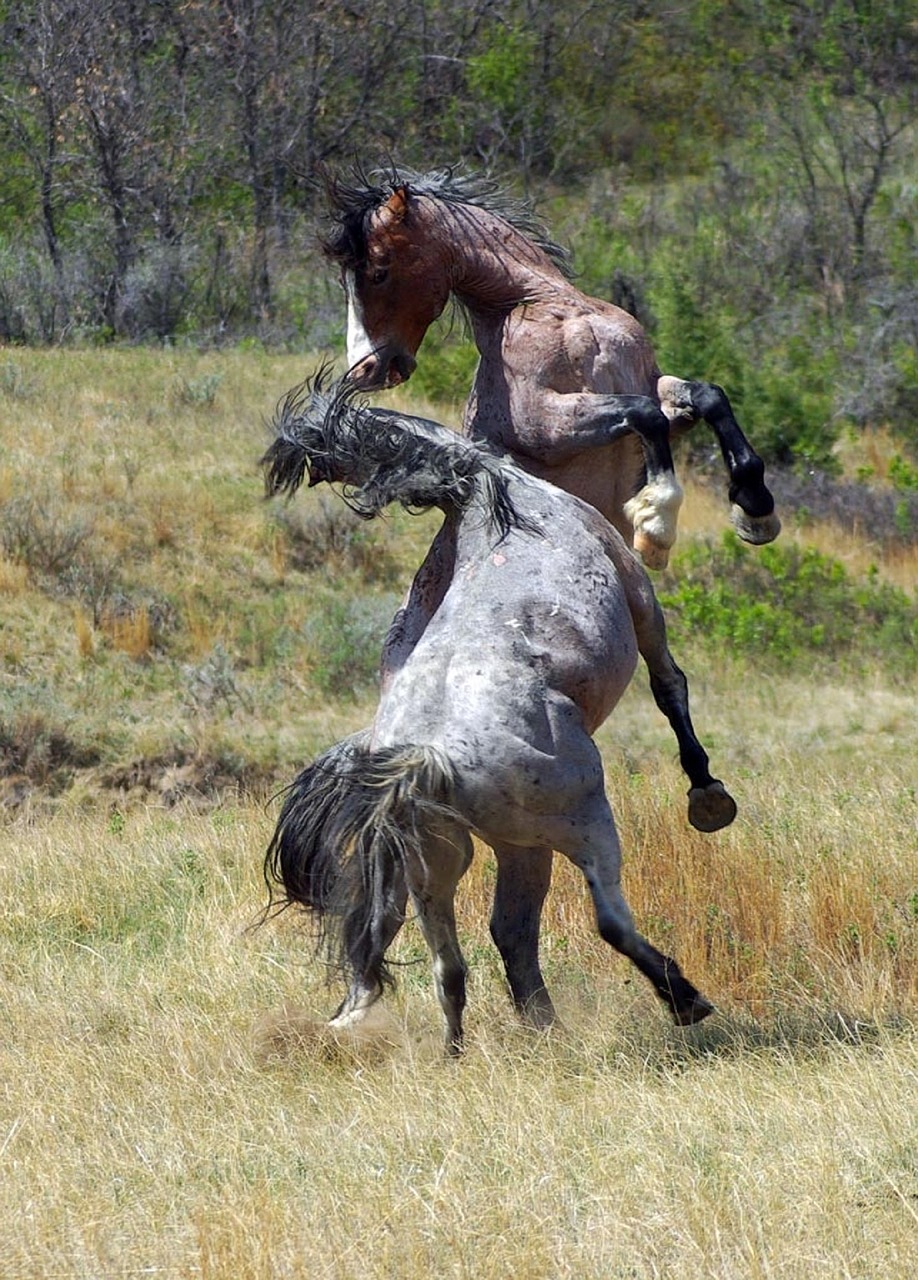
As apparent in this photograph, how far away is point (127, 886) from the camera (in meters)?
7.42

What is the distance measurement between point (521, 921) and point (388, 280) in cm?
196

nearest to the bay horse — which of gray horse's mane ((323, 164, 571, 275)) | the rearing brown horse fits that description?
the rearing brown horse

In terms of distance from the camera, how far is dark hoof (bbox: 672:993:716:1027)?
497 centimetres

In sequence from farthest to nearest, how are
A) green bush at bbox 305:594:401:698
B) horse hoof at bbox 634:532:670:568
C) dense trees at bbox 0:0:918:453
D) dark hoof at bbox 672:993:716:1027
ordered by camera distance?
1. dense trees at bbox 0:0:918:453
2. green bush at bbox 305:594:401:698
3. horse hoof at bbox 634:532:670:568
4. dark hoof at bbox 672:993:716:1027

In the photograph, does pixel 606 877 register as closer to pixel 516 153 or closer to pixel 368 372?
pixel 368 372

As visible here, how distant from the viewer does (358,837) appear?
15.6ft

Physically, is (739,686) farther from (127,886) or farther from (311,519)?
(127,886)

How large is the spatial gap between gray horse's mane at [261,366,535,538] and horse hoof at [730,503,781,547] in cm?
82

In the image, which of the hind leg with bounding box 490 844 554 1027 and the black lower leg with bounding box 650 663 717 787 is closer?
the hind leg with bounding box 490 844 554 1027

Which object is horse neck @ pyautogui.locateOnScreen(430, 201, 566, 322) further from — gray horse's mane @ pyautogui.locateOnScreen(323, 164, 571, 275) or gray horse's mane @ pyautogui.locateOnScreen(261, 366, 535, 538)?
gray horse's mane @ pyautogui.locateOnScreen(261, 366, 535, 538)

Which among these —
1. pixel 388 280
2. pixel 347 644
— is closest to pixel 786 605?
pixel 347 644

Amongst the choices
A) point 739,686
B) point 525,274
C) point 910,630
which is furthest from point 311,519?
point 525,274

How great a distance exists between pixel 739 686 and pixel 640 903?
7.23 meters

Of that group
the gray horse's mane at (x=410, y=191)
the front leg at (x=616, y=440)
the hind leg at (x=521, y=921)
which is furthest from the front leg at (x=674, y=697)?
the gray horse's mane at (x=410, y=191)
